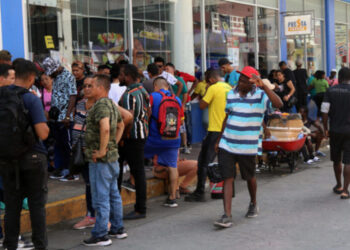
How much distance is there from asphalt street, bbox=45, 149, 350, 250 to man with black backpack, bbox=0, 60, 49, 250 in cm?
74

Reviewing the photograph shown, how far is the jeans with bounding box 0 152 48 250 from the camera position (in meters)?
5.06

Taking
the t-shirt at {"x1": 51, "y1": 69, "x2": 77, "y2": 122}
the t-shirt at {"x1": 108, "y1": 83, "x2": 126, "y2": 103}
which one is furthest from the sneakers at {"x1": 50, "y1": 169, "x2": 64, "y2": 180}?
the t-shirt at {"x1": 108, "y1": 83, "x2": 126, "y2": 103}

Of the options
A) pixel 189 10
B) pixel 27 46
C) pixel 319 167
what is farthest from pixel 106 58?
pixel 319 167

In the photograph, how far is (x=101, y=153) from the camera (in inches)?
220

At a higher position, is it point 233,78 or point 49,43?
point 49,43

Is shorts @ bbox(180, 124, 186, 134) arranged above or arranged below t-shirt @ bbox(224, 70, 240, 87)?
below

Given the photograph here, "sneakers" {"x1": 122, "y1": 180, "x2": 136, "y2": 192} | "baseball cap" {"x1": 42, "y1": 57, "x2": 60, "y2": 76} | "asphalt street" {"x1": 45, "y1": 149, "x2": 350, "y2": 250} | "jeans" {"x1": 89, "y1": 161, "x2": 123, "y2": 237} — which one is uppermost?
"baseball cap" {"x1": 42, "y1": 57, "x2": 60, "y2": 76}

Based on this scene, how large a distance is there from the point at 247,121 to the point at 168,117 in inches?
50.4

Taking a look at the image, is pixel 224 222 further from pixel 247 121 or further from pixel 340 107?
pixel 340 107

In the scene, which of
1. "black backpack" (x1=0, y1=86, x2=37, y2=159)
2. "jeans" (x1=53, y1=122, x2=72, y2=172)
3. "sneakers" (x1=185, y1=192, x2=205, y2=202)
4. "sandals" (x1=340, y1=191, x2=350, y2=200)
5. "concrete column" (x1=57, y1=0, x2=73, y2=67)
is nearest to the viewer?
"black backpack" (x1=0, y1=86, x2=37, y2=159)

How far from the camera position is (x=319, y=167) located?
34.5 ft

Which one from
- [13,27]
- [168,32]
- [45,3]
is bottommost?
[13,27]

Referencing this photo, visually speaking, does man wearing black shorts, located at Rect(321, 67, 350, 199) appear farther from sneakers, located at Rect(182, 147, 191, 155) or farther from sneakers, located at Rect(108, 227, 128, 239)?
sneakers, located at Rect(182, 147, 191, 155)

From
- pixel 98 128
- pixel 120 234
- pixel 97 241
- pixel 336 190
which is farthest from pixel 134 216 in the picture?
pixel 336 190
